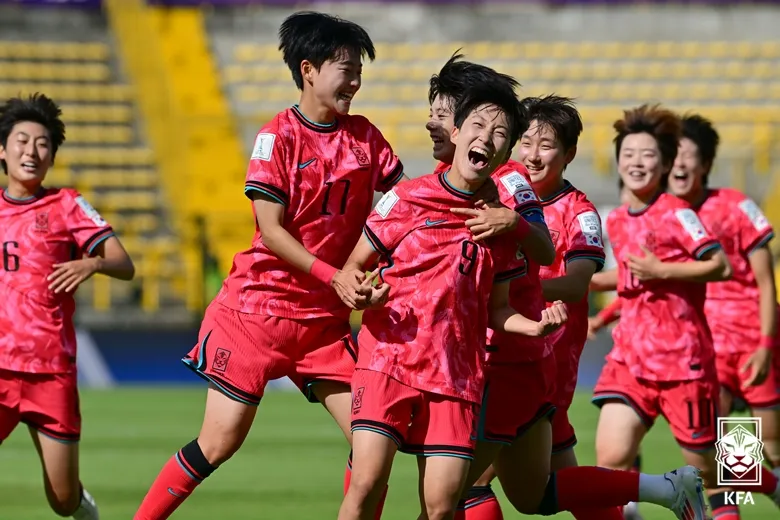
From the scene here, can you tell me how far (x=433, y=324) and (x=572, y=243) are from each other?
98cm

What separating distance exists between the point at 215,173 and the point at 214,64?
2.74 m

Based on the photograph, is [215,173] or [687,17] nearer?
[215,173]

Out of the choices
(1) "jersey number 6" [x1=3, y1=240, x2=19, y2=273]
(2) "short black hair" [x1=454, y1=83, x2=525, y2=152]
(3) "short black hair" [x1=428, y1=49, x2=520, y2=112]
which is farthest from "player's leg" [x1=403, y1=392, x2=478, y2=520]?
(1) "jersey number 6" [x1=3, y1=240, x2=19, y2=273]

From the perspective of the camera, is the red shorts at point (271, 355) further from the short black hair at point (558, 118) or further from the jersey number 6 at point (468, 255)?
the short black hair at point (558, 118)

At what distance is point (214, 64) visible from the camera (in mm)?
Result: 23656

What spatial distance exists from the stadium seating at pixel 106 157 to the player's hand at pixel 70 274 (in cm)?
1141

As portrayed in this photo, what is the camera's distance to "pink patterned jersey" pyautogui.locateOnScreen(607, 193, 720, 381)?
6391 millimetres

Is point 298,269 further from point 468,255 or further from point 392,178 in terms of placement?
point 468,255

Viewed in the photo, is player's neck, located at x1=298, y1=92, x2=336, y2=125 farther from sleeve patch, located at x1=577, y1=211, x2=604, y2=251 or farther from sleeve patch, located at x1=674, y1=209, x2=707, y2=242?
sleeve patch, located at x1=674, y1=209, x2=707, y2=242

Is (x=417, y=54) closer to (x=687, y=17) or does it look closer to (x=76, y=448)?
(x=687, y=17)

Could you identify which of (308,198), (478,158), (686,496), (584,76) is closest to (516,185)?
Answer: (478,158)

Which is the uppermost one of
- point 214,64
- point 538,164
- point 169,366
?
point 214,64

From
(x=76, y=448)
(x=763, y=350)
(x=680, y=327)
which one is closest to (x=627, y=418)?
(x=680, y=327)

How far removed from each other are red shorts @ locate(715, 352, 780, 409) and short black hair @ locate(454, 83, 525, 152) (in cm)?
309
